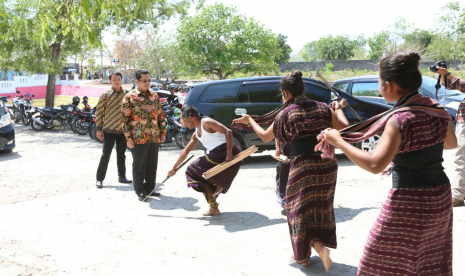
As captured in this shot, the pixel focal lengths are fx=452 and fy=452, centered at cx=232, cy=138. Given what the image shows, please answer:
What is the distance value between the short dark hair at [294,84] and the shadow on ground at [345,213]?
205 centimetres

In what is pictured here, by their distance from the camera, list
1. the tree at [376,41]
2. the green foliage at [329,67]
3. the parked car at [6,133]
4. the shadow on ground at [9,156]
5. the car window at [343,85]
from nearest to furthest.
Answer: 1. the shadow on ground at [9,156]
2. the parked car at [6,133]
3. the car window at [343,85]
4. the green foliage at [329,67]
5. the tree at [376,41]

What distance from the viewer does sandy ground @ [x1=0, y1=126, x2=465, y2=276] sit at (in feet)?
13.6

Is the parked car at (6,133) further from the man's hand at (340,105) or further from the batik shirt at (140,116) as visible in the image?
the man's hand at (340,105)

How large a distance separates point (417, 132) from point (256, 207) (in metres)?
3.86

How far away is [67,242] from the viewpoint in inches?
189

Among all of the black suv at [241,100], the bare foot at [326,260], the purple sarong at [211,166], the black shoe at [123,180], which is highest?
the black suv at [241,100]

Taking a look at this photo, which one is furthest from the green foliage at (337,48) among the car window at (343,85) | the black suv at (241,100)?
the black suv at (241,100)

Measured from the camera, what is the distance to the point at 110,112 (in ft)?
24.4

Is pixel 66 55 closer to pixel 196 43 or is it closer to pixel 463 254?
pixel 196 43

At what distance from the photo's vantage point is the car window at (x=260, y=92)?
Answer: 9.20m

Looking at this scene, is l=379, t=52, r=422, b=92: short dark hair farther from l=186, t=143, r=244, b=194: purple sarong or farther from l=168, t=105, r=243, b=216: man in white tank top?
l=186, t=143, r=244, b=194: purple sarong

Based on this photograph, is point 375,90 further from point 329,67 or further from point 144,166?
point 329,67

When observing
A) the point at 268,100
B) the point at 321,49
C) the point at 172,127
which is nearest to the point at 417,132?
the point at 268,100

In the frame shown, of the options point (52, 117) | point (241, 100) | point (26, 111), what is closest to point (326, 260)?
point (241, 100)
